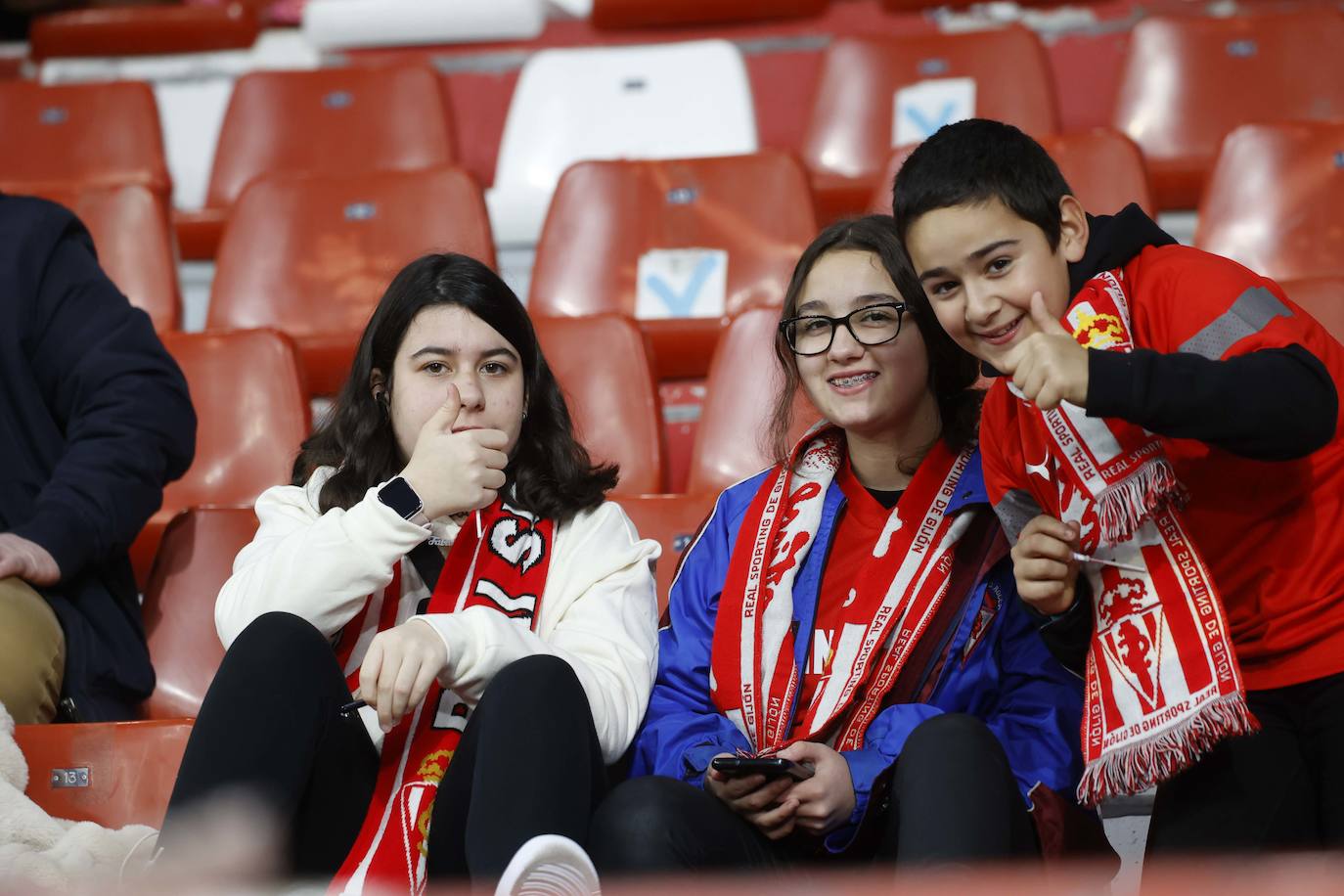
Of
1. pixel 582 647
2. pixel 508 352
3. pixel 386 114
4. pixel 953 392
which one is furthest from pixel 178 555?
pixel 386 114

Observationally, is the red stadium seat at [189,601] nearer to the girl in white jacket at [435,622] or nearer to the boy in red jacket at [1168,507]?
the girl in white jacket at [435,622]

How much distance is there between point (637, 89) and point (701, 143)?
0.65 ft

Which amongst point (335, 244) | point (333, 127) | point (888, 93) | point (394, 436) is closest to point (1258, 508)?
point (394, 436)

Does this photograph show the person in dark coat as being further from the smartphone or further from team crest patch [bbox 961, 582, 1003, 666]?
team crest patch [bbox 961, 582, 1003, 666]

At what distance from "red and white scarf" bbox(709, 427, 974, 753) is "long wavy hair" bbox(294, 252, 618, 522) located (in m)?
0.18

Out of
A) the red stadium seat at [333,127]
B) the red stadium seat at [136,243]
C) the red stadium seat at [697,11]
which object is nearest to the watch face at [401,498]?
the red stadium seat at [136,243]

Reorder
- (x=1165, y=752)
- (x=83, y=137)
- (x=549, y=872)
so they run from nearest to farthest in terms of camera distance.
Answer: (x=549, y=872) → (x=1165, y=752) → (x=83, y=137)

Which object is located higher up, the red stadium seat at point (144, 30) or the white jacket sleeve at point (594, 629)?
the red stadium seat at point (144, 30)

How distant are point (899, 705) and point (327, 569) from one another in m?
0.48

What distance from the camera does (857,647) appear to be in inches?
49.8

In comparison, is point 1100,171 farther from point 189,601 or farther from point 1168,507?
point 189,601

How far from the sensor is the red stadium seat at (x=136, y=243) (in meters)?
2.46

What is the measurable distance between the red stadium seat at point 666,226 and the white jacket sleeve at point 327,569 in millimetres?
1048

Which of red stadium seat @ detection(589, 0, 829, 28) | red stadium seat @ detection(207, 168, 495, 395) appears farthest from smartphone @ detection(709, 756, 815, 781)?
red stadium seat @ detection(589, 0, 829, 28)
